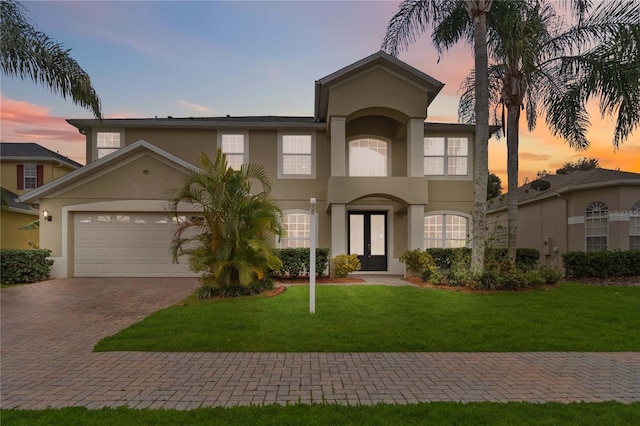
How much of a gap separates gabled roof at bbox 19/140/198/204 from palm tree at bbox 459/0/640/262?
39.4ft

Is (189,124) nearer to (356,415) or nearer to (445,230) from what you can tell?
(445,230)

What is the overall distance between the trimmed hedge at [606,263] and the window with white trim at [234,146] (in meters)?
13.4

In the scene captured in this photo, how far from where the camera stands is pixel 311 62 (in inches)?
629

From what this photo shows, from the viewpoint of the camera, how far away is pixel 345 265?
44.1ft

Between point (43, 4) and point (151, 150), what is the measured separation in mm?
5335

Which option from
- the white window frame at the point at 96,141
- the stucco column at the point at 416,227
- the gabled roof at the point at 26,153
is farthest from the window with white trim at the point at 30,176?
the stucco column at the point at 416,227

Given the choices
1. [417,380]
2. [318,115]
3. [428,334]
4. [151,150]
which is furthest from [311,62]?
[417,380]

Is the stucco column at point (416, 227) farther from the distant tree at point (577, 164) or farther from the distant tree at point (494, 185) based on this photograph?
the distant tree at point (577, 164)

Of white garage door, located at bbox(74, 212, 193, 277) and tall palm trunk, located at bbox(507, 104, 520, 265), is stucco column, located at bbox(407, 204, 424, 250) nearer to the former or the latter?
tall palm trunk, located at bbox(507, 104, 520, 265)

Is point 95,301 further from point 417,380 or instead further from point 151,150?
point 417,380

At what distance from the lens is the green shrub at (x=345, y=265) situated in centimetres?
1347

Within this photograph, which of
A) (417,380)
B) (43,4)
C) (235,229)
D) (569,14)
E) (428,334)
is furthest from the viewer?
(569,14)

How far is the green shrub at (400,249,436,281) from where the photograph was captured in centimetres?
1280

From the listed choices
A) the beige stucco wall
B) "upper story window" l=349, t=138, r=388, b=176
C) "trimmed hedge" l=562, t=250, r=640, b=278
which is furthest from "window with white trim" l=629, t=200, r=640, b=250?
the beige stucco wall
